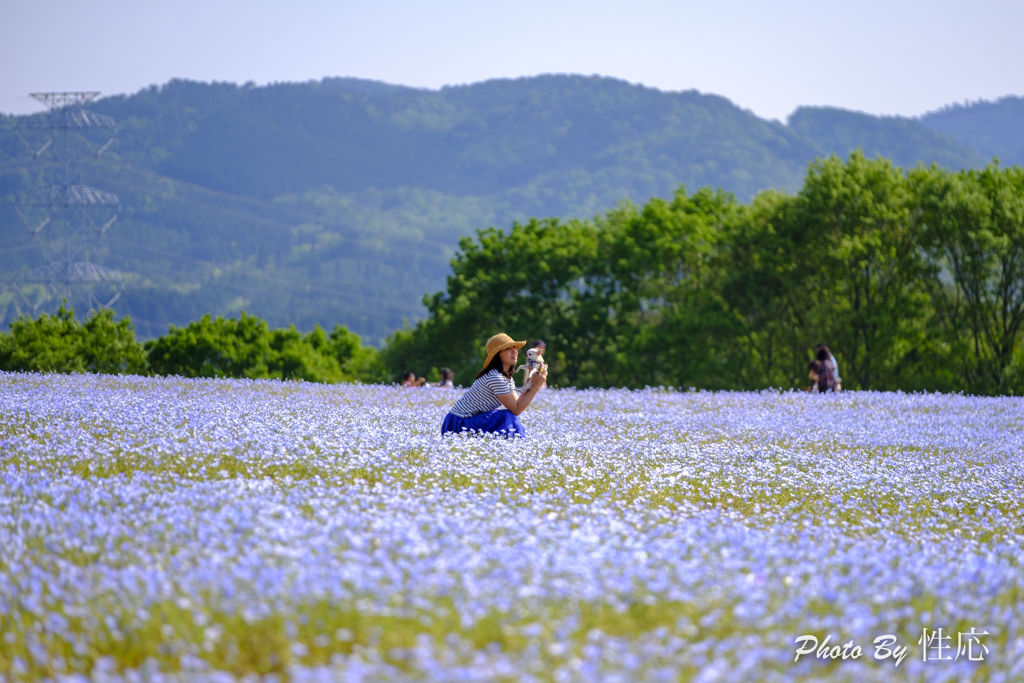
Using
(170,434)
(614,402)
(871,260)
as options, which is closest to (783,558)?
(170,434)

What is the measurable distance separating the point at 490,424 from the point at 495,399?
0.29m

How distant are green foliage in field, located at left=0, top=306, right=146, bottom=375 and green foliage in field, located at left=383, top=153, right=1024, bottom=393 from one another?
1918cm

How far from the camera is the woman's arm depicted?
9.45 metres

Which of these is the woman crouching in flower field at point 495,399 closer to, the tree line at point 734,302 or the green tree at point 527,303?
the tree line at point 734,302

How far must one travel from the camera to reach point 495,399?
9781 mm

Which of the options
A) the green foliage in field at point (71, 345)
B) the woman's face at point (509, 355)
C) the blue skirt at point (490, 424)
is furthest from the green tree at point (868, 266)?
the woman's face at point (509, 355)

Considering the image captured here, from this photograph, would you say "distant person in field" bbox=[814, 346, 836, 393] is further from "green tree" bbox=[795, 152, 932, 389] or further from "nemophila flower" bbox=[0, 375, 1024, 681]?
"green tree" bbox=[795, 152, 932, 389]

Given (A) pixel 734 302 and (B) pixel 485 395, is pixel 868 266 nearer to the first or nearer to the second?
(A) pixel 734 302

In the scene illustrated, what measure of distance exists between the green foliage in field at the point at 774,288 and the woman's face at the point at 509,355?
2594 cm

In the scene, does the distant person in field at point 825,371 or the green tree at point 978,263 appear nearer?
the distant person in field at point 825,371

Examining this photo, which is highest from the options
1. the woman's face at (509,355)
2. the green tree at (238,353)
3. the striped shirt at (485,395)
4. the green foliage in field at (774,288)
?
the green foliage in field at (774,288)

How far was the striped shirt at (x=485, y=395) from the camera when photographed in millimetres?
9617

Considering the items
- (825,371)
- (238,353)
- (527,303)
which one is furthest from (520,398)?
(527,303)

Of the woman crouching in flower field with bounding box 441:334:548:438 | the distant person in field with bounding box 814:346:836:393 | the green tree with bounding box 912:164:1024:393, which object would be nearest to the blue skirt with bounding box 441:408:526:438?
the woman crouching in flower field with bounding box 441:334:548:438
